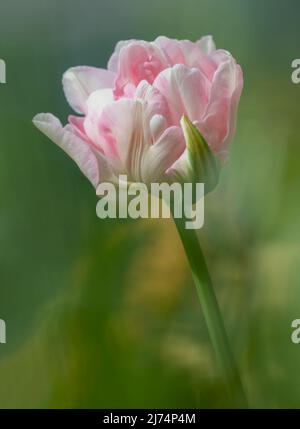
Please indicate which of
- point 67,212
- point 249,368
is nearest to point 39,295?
point 67,212

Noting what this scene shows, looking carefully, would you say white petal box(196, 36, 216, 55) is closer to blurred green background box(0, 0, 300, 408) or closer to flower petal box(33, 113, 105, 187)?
blurred green background box(0, 0, 300, 408)

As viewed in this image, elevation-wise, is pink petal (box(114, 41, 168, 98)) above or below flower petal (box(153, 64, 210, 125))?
above

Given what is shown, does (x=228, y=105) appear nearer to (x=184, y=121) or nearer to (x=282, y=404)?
(x=184, y=121)

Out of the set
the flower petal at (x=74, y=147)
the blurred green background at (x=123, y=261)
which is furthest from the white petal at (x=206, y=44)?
the flower petal at (x=74, y=147)

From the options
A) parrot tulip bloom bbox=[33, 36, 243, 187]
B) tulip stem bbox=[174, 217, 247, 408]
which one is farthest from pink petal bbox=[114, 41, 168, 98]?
tulip stem bbox=[174, 217, 247, 408]

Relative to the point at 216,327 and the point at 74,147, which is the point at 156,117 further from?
the point at 216,327

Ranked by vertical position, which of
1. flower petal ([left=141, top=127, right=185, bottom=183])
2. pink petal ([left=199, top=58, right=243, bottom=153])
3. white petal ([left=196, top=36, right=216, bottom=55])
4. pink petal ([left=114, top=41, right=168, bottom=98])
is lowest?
flower petal ([left=141, top=127, right=185, bottom=183])
